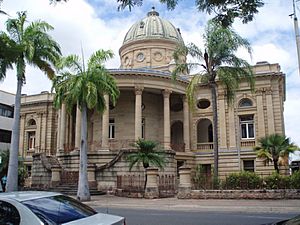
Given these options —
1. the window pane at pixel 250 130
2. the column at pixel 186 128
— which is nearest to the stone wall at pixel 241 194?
the column at pixel 186 128

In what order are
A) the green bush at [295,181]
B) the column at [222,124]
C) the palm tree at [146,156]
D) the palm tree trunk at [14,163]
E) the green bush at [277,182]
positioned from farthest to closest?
1. the column at [222,124]
2. the palm tree at [146,156]
3. the palm tree trunk at [14,163]
4. the green bush at [277,182]
5. the green bush at [295,181]

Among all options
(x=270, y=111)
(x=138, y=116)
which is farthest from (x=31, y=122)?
(x=270, y=111)

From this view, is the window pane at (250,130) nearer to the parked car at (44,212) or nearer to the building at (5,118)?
the parked car at (44,212)

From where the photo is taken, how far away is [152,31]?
4478 centimetres

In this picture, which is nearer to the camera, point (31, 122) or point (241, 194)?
point (241, 194)

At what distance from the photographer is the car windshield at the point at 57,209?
4.51m

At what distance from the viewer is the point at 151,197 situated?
22.7m

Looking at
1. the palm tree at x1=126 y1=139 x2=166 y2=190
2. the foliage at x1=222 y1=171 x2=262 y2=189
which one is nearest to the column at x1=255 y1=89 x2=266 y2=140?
the foliage at x1=222 y1=171 x2=262 y2=189

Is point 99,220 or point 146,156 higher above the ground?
point 146,156

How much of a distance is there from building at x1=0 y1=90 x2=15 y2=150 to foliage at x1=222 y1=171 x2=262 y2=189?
36.0 meters

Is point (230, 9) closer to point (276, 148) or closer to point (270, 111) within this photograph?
point (276, 148)

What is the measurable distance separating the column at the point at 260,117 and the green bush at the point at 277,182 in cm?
1340

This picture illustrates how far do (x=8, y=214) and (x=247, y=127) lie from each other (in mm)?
32824

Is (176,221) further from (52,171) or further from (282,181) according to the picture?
A: (52,171)
